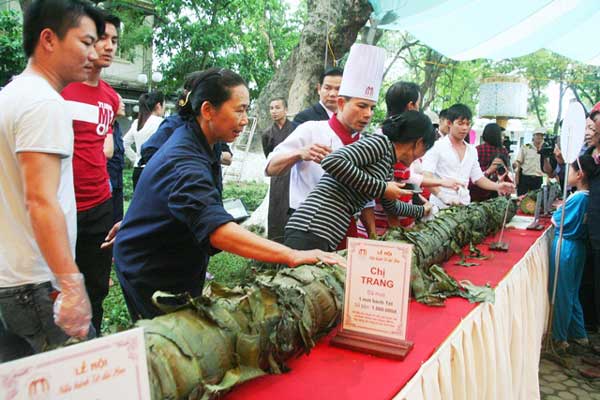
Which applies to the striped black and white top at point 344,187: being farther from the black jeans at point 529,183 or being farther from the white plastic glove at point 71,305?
the black jeans at point 529,183

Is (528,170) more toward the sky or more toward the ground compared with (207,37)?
more toward the ground

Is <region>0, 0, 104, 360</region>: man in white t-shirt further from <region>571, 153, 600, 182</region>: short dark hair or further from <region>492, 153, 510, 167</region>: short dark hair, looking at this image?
<region>492, 153, 510, 167</region>: short dark hair

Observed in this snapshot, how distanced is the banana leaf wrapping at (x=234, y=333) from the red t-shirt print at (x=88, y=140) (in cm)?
117

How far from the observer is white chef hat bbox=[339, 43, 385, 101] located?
208 cm

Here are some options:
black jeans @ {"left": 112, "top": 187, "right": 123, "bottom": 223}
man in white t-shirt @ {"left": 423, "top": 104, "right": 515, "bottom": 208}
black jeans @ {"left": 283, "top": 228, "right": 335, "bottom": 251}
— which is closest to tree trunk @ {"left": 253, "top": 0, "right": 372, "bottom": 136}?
man in white t-shirt @ {"left": 423, "top": 104, "right": 515, "bottom": 208}

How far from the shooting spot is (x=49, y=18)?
124 centimetres

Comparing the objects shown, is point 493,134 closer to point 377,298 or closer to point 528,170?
point 528,170

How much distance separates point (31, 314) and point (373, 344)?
95cm

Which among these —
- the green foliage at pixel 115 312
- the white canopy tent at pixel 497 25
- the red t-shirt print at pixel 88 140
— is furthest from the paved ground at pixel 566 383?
the white canopy tent at pixel 497 25

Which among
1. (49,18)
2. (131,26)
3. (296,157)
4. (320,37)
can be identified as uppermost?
(131,26)

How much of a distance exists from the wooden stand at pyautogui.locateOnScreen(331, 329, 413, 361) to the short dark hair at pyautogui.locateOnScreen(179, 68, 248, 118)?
0.80 meters

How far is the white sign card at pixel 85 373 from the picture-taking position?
56 cm

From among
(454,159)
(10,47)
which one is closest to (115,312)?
(454,159)

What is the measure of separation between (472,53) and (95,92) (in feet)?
20.3
